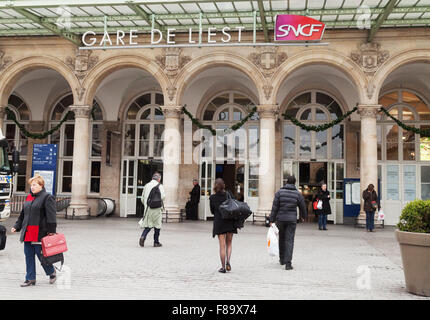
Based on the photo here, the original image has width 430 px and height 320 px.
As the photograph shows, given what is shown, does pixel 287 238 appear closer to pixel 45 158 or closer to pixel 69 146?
pixel 45 158

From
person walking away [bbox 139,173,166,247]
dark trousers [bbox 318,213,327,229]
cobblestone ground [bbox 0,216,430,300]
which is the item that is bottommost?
cobblestone ground [bbox 0,216,430,300]

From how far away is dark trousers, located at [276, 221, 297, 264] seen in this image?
8.01 metres

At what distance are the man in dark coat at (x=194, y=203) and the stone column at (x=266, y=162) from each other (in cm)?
332

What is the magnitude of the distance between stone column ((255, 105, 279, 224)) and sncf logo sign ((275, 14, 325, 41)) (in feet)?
12.0

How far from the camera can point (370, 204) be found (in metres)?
15.3

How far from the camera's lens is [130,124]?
21.4 m

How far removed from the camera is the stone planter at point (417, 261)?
602cm

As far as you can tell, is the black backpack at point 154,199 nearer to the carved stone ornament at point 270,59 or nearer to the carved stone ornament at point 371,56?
the carved stone ornament at point 270,59

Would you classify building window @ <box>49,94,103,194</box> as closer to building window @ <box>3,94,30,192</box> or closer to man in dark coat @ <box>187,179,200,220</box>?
building window @ <box>3,94,30,192</box>

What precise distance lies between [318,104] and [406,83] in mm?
3932

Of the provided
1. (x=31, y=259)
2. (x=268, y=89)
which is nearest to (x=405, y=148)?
(x=268, y=89)

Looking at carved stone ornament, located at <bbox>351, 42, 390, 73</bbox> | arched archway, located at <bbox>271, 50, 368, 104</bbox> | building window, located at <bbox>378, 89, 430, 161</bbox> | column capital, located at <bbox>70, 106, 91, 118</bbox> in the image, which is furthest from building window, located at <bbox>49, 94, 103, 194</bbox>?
building window, located at <bbox>378, 89, 430, 161</bbox>
